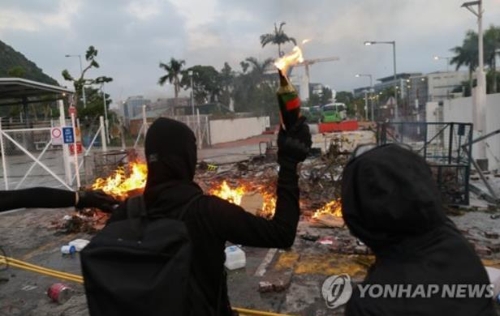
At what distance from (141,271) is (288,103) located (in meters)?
1.01

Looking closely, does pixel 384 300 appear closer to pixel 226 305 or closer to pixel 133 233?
pixel 226 305

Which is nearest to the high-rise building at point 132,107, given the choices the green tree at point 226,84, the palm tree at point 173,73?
the palm tree at point 173,73

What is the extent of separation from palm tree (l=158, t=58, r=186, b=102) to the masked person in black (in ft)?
205

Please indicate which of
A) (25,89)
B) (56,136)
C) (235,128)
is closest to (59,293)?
(56,136)

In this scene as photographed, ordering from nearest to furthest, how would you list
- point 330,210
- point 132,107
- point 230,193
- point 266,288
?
point 266,288
point 330,210
point 230,193
point 132,107

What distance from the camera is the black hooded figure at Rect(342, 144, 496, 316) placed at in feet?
5.07

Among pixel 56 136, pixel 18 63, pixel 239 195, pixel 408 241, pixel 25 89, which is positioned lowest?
pixel 239 195

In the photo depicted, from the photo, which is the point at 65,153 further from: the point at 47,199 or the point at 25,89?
the point at 47,199

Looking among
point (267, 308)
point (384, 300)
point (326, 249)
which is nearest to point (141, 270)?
point (384, 300)

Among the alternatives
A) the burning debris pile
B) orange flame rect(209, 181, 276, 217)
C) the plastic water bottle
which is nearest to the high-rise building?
the burning debris pile

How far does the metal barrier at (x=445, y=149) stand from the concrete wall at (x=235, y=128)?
2588 centimetres

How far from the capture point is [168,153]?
6.88 ft

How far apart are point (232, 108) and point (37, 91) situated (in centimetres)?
5692

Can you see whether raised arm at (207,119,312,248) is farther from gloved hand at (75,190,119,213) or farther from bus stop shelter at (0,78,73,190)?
bus stop shelter at (0,78,73,190)
